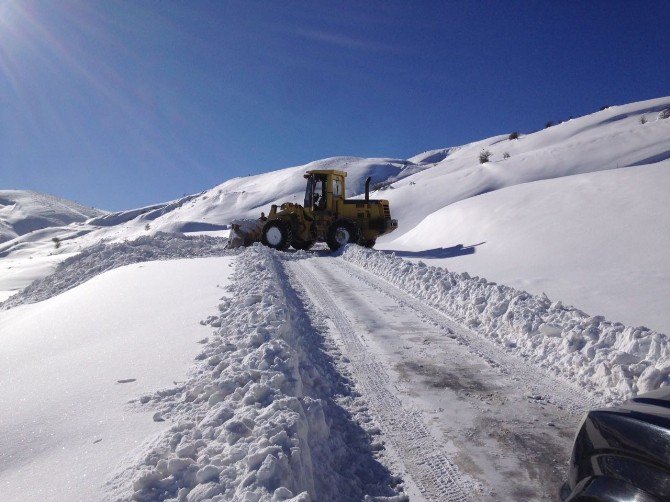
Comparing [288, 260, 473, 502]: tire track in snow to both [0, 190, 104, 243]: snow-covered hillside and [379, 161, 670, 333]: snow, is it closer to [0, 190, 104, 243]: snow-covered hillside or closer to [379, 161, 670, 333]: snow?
[379, 161, 670, 333]: snow

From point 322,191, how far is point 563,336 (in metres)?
12.3

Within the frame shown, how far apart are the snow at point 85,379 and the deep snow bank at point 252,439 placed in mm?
249

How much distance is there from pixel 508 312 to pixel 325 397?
311 cm

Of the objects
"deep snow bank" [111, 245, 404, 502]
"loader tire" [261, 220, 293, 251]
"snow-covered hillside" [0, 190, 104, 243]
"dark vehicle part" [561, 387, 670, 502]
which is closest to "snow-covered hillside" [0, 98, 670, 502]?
"deep snow bank" [111, 245, 404, 502]

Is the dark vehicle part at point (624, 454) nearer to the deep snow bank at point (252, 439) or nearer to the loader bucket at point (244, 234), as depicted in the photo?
the deep snow bank at point (252, 439)

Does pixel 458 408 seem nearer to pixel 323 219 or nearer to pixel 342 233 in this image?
pixel 342 233

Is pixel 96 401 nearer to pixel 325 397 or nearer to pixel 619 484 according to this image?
pixel 325 397

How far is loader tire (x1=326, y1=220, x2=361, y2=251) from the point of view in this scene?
629 inches

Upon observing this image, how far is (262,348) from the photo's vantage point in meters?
4.21

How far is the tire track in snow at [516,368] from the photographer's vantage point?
3828mm

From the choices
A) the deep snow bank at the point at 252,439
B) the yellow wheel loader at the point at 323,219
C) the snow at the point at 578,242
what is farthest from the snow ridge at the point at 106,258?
the deep snow bank at the point at 252,439

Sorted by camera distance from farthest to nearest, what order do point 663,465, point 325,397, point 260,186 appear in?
Answer: point 260,186 → point 325,397 → point 663,465

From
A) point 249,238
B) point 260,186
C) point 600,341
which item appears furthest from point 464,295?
point 260,186

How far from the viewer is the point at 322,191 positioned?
16.4 metres
